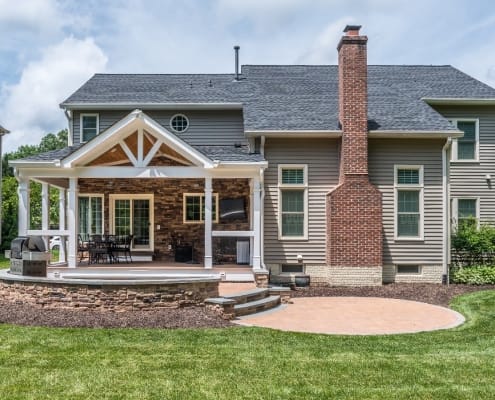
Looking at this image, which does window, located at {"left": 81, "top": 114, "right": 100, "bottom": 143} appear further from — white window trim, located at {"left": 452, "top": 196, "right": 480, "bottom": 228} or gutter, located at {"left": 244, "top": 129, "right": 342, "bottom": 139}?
white window trim, located at {"left": 452, "top": 196, "right": 480, "bottom": 228}

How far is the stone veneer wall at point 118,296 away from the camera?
28.1 ft

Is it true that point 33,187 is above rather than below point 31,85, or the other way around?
below

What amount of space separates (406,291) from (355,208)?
97.4 inches

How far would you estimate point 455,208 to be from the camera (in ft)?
50.9

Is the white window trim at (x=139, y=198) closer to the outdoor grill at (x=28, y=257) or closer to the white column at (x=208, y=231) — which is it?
the white column at (x=208, y=231)

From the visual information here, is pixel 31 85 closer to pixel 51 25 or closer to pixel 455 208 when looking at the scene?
pixel 51 25

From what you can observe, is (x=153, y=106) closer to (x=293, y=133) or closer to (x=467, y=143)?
(x=293, y=133)

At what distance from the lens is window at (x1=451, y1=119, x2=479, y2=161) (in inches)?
610

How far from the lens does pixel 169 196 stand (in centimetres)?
1523

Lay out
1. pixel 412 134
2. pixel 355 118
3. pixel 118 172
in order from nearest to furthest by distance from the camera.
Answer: pixel 118 172, pixel 355 118, pixel 412 134

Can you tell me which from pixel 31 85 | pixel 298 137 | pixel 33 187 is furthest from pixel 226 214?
pixel 31 85

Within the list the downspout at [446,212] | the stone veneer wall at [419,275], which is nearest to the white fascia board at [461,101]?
the downspout at [446,212]

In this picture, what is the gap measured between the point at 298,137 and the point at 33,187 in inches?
1136

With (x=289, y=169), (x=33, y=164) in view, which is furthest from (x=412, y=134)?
(x=33, y=164)
